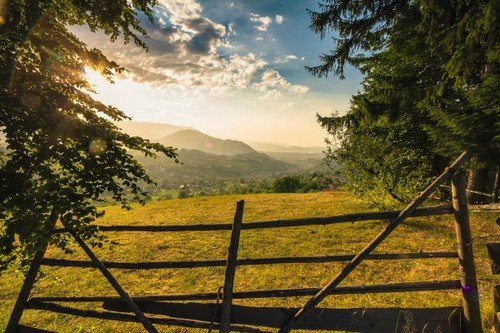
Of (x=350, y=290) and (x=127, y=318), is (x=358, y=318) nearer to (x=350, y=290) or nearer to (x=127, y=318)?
(x=350, y=290)

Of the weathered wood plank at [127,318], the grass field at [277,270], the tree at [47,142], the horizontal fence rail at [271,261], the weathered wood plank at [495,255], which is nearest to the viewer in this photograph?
the tree at [47,142]

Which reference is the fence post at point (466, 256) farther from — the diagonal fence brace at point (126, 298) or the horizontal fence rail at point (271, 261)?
the diagonal fence brace at point (126, 298)

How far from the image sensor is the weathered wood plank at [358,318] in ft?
14.9

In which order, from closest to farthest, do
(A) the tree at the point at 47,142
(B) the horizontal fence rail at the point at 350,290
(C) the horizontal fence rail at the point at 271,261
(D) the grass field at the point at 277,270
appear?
(A) the tree at the point at 47,142, (B) the horizontal fence rail at the point at 350,290, (C) the horizontal fence rail at the point at 271,261, (D) the grass field at the point at 277,270

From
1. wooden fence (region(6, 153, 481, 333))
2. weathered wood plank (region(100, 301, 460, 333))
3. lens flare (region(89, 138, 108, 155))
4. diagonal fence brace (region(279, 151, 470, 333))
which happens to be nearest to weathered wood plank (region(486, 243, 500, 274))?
wooden fence (region(6, 153, 481, 333))

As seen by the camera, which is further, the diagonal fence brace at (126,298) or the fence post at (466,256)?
the diagonal fence brace at (126,298)

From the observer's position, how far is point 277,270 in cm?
987

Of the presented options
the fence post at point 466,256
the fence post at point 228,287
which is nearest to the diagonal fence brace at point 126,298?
the fence post at point 228,287

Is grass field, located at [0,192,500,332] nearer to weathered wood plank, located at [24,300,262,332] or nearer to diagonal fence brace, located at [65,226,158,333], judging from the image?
weathered wood plank, located at [24,300,262,332]

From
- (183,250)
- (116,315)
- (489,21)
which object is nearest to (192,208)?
(183,250)

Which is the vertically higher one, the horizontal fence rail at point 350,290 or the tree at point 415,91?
the tree at point 415,91

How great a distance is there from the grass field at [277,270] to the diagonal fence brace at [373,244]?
4.85 feet

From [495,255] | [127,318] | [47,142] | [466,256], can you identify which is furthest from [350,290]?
[47,142]

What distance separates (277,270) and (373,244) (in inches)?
238
